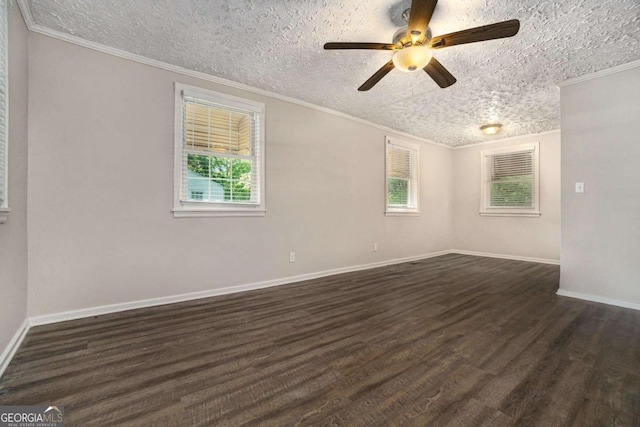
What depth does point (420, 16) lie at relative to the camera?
6.26 ft

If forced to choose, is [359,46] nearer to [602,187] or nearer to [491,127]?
[602,187]

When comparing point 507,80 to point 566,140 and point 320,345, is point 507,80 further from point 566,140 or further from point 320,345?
point 320,345

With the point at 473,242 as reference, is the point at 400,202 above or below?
above

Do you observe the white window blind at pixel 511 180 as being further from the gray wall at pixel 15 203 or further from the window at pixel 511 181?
the gray wall at pixel 15 203

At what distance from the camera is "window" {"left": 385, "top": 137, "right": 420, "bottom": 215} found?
5.44 metres

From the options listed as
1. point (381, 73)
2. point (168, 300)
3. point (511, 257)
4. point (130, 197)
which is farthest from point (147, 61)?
point (511, 257)

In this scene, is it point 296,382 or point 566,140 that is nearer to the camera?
point 296,382

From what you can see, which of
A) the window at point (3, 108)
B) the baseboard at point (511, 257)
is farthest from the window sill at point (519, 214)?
the window at point (3, 108)

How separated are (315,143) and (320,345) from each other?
2944mm

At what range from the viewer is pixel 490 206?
6305 millimetres

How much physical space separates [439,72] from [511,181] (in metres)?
4.60

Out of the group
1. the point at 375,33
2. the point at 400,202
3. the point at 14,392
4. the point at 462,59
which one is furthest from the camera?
the point at 400,202

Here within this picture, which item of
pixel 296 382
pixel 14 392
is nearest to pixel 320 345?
pixel 296 382

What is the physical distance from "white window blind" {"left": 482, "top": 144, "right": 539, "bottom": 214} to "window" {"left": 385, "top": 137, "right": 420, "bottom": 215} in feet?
5.68
